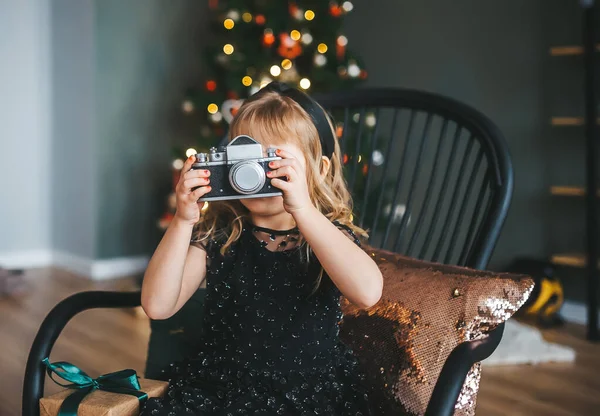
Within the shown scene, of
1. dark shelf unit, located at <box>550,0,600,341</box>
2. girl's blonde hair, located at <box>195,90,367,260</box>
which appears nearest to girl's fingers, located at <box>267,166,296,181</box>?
girl's blonde hair, located at <box>195,90,367,260</box>

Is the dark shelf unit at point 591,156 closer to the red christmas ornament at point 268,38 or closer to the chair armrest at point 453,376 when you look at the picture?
the red christmas ornament at point 268,38

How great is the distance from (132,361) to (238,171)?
180 cm

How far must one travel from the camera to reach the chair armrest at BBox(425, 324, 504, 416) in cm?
80

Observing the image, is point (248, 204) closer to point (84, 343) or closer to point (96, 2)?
point (84, 343)

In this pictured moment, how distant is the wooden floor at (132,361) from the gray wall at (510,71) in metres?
0.60

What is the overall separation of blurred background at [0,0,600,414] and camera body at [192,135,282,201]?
2.00m

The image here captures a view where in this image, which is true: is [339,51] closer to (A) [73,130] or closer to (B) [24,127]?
(A) [73,130]

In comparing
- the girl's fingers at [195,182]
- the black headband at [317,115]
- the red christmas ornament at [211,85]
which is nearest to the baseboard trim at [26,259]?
the red christmas ornament at [211,85]

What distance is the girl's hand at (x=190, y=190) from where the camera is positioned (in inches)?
39.6

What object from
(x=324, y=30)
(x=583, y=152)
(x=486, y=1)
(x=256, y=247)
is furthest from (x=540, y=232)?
(x=256, y=247)

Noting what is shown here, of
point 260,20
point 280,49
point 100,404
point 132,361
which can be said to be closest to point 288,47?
point 280,49

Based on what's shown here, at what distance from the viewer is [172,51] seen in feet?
14.2

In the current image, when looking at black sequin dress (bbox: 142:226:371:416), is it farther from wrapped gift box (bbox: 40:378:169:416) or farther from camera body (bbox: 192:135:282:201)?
camera body (bbox: 192:135:282:201)

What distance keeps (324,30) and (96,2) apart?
130 cm
